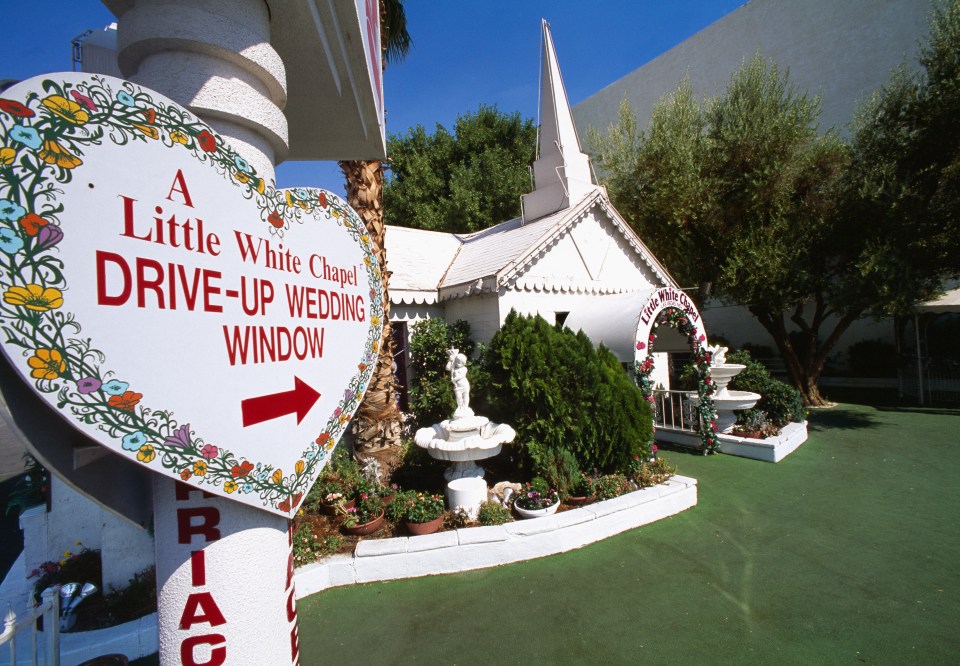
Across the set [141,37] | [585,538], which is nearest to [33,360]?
[141,37]

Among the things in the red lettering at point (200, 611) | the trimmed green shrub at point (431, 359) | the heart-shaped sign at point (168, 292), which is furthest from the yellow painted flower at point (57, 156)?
the trimmed green shrub at point (431, 359)

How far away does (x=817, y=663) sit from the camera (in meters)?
3.84

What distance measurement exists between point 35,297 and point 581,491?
6899mm

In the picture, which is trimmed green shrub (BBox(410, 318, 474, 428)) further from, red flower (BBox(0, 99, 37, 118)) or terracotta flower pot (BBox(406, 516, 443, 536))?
red flower (BBox(0, 99, 37, 118))

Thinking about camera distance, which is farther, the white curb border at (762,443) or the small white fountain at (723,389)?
the small white fountain at (723,389)

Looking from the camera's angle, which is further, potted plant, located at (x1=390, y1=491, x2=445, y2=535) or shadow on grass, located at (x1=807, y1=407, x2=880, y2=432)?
shadow on grass, located at (x1=807, y1=407, x2=880, y2=432)

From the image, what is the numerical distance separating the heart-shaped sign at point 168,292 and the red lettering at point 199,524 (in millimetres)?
193

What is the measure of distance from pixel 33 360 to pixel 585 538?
19.9 feet

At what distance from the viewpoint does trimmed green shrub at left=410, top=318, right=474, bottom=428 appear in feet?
30.7

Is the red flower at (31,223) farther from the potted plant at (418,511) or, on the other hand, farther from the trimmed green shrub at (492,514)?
the trimmed green shrub at (492,514)

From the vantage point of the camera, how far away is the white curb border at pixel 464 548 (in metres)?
5.29

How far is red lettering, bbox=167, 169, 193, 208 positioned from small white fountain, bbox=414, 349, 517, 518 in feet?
17.6

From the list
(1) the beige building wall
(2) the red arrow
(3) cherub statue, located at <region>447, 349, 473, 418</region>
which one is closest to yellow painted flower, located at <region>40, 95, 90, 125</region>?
(2) the red arrow

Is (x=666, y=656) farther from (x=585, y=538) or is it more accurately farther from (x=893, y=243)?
(x=893, y=243)
